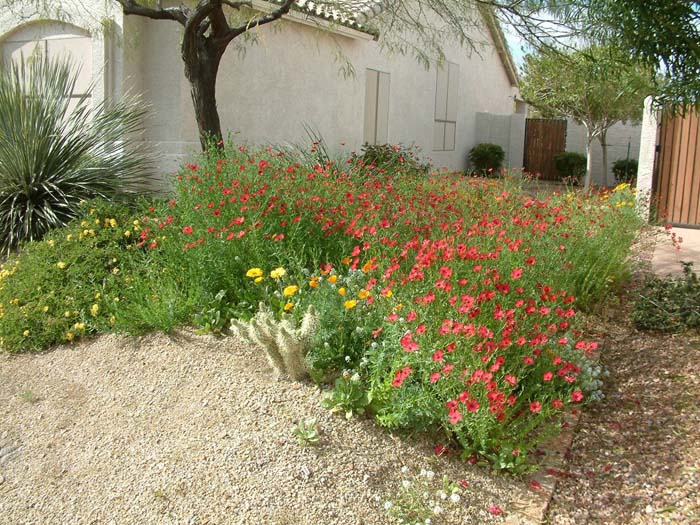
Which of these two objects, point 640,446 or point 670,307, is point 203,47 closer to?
point 670,307

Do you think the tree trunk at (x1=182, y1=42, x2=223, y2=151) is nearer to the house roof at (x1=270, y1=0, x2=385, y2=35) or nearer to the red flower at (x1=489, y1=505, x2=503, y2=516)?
the house roof at (x1=270, y1=0, x2=385, y2=35)

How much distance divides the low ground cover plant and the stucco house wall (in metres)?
2.89

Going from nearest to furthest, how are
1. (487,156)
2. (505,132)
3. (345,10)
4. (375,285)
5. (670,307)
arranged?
(375,285), (670,307), (345,10), (487,156), (505,132)

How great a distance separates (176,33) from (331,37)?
10.8 ft

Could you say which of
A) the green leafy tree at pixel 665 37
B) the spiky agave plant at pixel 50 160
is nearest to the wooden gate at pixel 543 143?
the spiky agave plant at pixel 50 160

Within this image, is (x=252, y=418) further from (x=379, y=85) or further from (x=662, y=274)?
(x=379, y=85)

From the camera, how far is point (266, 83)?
33.6ft

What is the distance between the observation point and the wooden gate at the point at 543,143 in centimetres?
2186

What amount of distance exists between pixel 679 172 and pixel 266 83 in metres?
5.89

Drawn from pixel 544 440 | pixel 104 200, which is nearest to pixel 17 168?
pixel 104 200

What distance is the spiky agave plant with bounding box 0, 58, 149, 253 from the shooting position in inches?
269

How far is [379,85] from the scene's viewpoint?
44.8 feet

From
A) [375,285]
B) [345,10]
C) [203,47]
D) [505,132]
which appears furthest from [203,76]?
[505,132]

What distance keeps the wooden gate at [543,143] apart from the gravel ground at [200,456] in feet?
62.0
